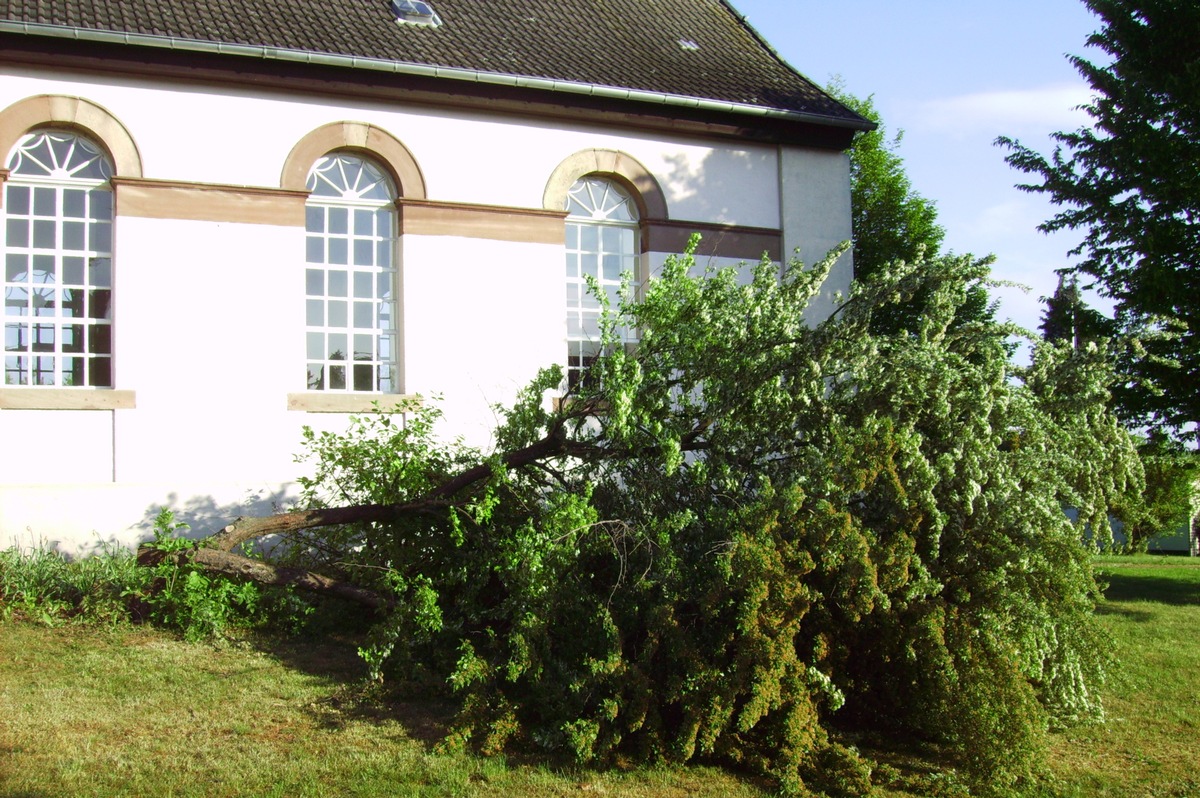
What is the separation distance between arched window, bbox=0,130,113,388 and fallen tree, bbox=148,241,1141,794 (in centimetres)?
464

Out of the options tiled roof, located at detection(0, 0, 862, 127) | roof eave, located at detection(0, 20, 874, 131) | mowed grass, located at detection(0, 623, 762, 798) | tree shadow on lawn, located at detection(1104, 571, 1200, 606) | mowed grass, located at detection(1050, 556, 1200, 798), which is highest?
tiled roof, located at detection(0, 0, 862, 127)

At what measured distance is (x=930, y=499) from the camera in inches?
252

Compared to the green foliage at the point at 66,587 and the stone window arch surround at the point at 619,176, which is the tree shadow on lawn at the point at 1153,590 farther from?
the green foliage at the point at 66,587

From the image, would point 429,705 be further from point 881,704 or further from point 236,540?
point 881,704

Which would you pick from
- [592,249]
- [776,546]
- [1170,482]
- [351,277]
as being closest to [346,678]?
[776,546]

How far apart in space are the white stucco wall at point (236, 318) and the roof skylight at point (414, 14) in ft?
5.14

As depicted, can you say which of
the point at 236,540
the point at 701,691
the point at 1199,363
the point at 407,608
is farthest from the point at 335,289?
the point at 1199,363

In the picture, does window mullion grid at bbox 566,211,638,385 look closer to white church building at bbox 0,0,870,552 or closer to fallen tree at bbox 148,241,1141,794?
white church building at bbox 0,0,870,552

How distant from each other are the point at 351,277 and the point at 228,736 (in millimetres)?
6483

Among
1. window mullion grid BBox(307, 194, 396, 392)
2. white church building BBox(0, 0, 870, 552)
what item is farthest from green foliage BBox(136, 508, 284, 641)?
window mullion grid BBox(307, 194, 396, 392)

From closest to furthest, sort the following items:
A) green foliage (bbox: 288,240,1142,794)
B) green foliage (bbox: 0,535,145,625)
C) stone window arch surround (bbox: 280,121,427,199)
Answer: green foliage (bbox: 288,240,1142,794)
green foliage (bbox: 0,535,145,625)
stone window arch surround (bbox: 280,121,427,199)

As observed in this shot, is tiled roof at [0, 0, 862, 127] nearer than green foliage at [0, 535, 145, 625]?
No

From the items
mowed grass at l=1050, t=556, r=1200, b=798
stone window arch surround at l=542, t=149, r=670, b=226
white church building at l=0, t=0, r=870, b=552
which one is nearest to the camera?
mowed grass at l=1050, t=556, r=1200, b=798

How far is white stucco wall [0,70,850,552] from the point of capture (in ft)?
34.4
